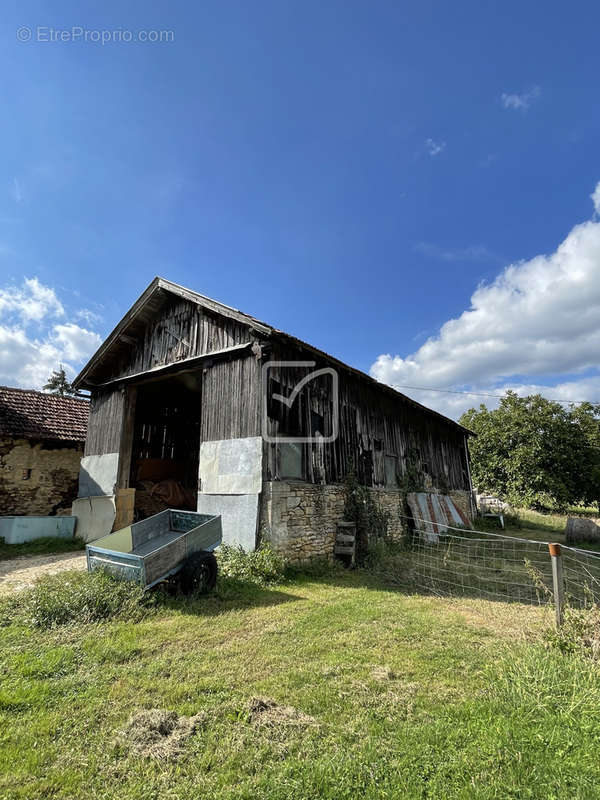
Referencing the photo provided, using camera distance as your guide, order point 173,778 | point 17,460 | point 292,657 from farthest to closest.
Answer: point 17,460 → point 292,657 → point 173,778

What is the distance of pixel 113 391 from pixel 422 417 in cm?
1182

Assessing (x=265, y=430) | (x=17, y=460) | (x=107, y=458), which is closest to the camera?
(x=265, y=430)

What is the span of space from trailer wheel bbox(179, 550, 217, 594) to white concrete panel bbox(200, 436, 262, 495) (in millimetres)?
2022

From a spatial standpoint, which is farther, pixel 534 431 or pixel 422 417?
pixel 534 431

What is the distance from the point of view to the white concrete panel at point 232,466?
828 centimetres

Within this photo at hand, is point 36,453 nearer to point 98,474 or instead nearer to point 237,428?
point 98,474

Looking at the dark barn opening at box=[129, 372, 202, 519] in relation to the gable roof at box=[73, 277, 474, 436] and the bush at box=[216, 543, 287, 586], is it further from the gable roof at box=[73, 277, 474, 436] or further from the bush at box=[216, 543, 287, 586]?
the bush at box=[216, 543, 287, 586]

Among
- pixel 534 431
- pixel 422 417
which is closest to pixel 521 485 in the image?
pixel 534 431

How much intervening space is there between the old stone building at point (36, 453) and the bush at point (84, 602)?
29.2ft

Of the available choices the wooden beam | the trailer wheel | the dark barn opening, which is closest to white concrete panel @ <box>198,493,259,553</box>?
the trailer wheel

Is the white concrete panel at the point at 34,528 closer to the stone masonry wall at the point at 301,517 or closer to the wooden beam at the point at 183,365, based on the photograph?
the wooden beam at the point at 183,365

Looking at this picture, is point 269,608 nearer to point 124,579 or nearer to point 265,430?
point 124,579

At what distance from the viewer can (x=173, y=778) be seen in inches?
97.6

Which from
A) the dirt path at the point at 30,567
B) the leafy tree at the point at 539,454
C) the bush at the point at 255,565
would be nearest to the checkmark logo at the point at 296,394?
the bush at the point at 255,565
